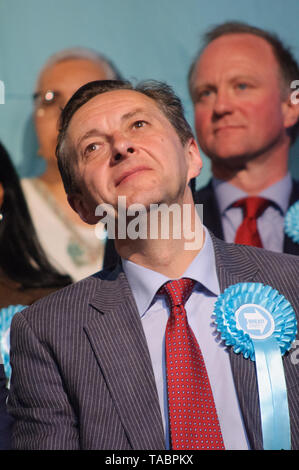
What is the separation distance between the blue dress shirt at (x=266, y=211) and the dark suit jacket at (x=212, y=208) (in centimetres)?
2

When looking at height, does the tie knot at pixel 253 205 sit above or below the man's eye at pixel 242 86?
below

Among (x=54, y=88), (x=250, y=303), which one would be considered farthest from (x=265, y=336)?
(x=54, y=88)

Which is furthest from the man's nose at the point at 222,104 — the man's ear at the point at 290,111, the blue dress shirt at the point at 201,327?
the blue dress shirt at the point at 201,327

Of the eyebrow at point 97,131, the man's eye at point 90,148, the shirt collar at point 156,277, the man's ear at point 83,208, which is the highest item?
the eyebrow at point 97,131

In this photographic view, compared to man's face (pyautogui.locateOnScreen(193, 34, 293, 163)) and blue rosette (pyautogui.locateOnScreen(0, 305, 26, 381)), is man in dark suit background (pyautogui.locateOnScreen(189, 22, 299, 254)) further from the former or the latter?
blue rosette (pyautogui.locateOnScreen(0, 305, 26, 381))

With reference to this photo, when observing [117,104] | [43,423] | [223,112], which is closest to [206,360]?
[43,423]

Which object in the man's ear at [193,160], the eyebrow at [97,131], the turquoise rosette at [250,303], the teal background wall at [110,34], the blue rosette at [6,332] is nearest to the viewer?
the turquoise rosette at [250,303]

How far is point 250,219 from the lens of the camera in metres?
2.42

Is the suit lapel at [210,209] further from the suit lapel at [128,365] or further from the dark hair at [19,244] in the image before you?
the suit lapel at [128,365]

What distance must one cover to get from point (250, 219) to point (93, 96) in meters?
0.86

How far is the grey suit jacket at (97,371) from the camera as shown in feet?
4.83

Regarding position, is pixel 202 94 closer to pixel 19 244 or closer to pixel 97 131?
pixel 97 131

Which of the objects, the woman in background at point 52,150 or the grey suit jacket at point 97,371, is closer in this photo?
the grey suit jacket at point 97,371
